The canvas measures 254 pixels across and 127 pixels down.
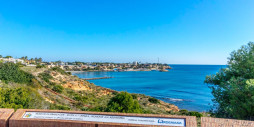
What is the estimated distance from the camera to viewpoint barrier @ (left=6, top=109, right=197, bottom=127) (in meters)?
2.56

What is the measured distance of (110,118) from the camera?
9.11 feet

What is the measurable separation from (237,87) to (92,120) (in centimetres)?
606

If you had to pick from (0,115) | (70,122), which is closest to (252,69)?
(70,122)

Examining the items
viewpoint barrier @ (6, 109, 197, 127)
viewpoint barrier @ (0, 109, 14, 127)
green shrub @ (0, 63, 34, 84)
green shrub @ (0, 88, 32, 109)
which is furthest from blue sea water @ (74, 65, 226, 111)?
green shrub @ (0, 63, 34, 84)

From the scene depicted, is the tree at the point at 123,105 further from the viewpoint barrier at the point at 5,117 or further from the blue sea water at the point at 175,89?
the viewpoint barrier at the point at 5,117

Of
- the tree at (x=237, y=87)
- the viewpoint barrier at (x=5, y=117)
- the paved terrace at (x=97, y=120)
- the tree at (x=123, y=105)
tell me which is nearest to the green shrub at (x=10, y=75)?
the tree at (x=123, y=105)

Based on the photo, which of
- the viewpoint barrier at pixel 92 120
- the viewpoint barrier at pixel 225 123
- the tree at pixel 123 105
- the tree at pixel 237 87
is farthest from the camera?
the tree at pixel 123 105

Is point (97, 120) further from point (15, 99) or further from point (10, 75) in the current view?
point (10, 75)

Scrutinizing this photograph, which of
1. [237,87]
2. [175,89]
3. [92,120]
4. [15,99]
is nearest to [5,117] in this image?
[92,120]

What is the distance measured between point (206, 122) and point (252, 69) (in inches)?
242

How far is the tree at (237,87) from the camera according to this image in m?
5.90

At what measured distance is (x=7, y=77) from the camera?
15.1 meters

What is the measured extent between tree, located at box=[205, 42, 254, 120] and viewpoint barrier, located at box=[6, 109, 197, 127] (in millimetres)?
4595

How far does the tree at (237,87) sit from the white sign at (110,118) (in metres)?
4.62
